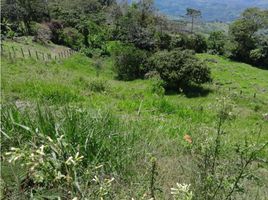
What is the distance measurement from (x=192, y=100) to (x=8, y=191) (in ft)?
74.8

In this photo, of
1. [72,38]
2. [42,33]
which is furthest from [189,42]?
[42,33]

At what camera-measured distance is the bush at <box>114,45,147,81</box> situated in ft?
110

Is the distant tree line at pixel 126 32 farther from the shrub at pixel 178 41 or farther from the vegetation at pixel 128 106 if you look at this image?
the vegetation at pixel 128 106

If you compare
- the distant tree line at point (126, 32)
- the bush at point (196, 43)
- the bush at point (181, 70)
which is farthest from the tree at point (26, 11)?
the bush at point (196, 43)

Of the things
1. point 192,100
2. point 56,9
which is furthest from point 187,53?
point 56,9

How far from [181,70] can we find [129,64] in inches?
313

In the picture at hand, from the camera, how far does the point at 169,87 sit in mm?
27953

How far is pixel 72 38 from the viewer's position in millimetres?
41031

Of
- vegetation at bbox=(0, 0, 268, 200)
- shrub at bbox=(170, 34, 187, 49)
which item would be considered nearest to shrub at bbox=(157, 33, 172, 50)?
vegetation at bbox=(0, 0, 268, 200)

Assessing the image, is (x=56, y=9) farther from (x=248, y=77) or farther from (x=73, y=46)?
(x=248, y=77)

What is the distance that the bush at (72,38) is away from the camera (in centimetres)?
4031

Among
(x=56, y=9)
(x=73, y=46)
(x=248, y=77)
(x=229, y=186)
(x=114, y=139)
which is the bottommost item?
(x=248, y=77)

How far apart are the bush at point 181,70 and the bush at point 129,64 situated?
559 centimetres

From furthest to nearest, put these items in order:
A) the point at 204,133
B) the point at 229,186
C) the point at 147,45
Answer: the point at 147,45, the point at 204,133, the point at 229,186
